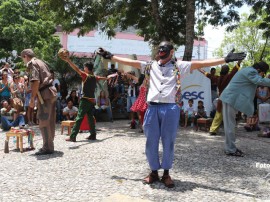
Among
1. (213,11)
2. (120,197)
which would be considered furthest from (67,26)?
(120,197)

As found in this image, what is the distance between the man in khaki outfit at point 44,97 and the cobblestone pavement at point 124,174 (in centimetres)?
36

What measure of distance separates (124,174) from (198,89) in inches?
290

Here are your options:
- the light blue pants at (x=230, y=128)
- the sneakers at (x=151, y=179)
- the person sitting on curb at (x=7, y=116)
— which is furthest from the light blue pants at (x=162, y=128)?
the person sitting on curb at (x=7, y=116)

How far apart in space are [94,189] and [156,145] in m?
0.96

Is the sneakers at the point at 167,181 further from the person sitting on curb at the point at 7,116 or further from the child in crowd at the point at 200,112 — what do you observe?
the child in crowd at the point at 200,112

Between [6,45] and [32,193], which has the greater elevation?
[6,45]

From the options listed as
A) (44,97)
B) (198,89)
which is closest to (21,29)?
(198,89)

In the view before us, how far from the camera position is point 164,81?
186 inches

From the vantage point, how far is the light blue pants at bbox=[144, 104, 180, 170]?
468 cm

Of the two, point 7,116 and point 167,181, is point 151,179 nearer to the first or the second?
point 167,181

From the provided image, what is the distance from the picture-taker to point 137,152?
6.85 metres

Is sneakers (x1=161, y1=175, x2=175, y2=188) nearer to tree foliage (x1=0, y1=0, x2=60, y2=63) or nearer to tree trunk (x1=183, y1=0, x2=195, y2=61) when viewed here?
tree trunk (x1=183, y1=0, x2=195, y2=61)

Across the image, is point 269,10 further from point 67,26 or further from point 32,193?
point 32,193

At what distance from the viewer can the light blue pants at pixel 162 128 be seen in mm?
4680
